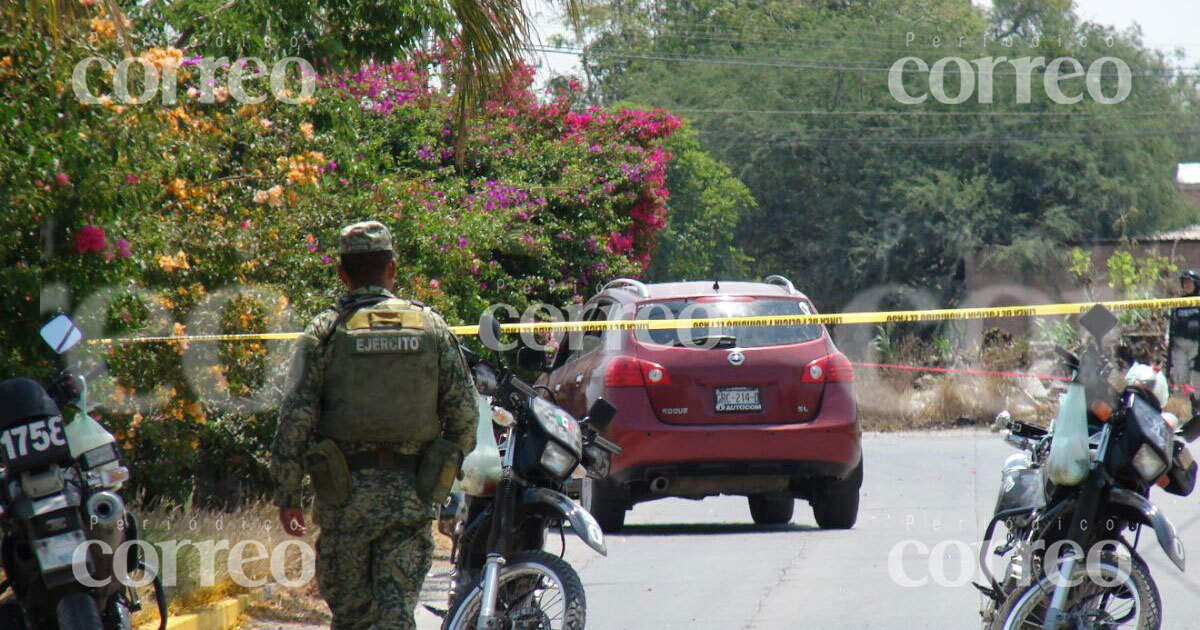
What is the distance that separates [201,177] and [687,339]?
330cm

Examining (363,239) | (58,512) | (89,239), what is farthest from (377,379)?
(89,239)

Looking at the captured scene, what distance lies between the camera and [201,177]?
945cm

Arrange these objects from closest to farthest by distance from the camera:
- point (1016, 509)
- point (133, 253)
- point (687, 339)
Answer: point (1016, 509) < point (133, 253) < point (687, 339)

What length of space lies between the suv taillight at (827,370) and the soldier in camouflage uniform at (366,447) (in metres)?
5.54

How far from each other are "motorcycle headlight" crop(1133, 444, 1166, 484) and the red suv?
443cm

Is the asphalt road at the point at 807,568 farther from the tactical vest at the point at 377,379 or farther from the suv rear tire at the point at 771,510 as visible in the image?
the tactical vest at the point at 377,379

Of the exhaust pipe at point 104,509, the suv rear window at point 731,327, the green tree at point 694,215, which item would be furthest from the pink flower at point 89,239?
the green tree at point 694,215

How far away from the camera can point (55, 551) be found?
4777 millimetres

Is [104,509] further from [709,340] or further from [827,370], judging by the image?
[827,370]

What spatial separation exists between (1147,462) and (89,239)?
459 cm

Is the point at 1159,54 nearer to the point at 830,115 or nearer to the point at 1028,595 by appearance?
the point at 830,115

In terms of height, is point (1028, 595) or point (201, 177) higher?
point (201, 177)

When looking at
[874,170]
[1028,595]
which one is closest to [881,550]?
[1028,595]

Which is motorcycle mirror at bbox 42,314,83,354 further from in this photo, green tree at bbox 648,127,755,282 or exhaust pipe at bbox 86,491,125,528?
green tree at bbox 648,127,755,282
